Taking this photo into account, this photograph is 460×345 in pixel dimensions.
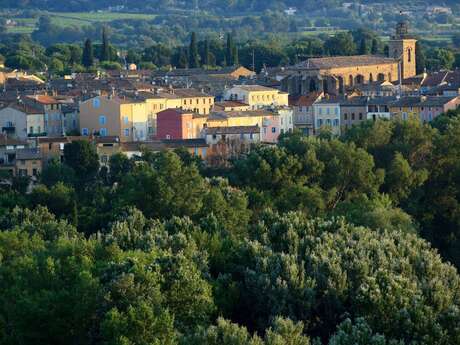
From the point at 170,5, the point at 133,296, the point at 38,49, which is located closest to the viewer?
the point at 133,296

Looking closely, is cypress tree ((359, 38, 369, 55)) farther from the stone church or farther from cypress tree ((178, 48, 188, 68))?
cypress tree ((178, 48, 188, 68))

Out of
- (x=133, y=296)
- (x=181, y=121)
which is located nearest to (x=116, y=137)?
(x=181, y=121)

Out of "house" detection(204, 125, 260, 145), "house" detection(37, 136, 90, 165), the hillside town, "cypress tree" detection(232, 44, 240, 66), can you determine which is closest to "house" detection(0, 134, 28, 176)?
the hillside town

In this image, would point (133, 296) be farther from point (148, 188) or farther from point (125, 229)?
point (148, 188)

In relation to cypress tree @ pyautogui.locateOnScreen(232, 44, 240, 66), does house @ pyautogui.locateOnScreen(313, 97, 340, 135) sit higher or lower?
lower

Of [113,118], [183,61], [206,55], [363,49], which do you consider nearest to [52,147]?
[113,118]

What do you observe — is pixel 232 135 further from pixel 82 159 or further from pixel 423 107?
pixel 423 107
